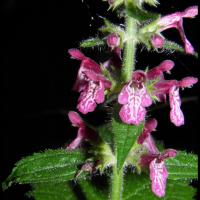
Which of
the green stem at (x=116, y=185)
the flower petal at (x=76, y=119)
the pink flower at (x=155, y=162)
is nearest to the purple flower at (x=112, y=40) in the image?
the pink flower at (x=155, y=162)

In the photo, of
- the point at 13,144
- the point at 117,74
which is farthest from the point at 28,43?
the point at 117,74

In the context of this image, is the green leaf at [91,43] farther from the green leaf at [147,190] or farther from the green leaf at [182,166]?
the green leaf at [147,190]

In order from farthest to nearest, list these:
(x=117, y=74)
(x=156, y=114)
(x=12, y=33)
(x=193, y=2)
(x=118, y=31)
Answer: (x=12, y=33), (x=156, y=114), (x=193, y=2), (x=117, y=74), (x=118, y=31)

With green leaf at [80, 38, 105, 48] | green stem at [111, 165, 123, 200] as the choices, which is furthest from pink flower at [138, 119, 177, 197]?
green leaf at [80, 38, 105, 48]

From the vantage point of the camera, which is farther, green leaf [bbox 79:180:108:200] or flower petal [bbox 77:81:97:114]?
green leaf [bbox 79:180:108:200]

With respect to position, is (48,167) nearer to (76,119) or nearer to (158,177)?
(76,119)

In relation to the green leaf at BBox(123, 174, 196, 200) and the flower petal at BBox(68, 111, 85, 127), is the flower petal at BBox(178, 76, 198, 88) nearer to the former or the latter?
the flower petal at BBox(68, 111, 85, 127)

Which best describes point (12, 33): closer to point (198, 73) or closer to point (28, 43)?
point (28, 43)
